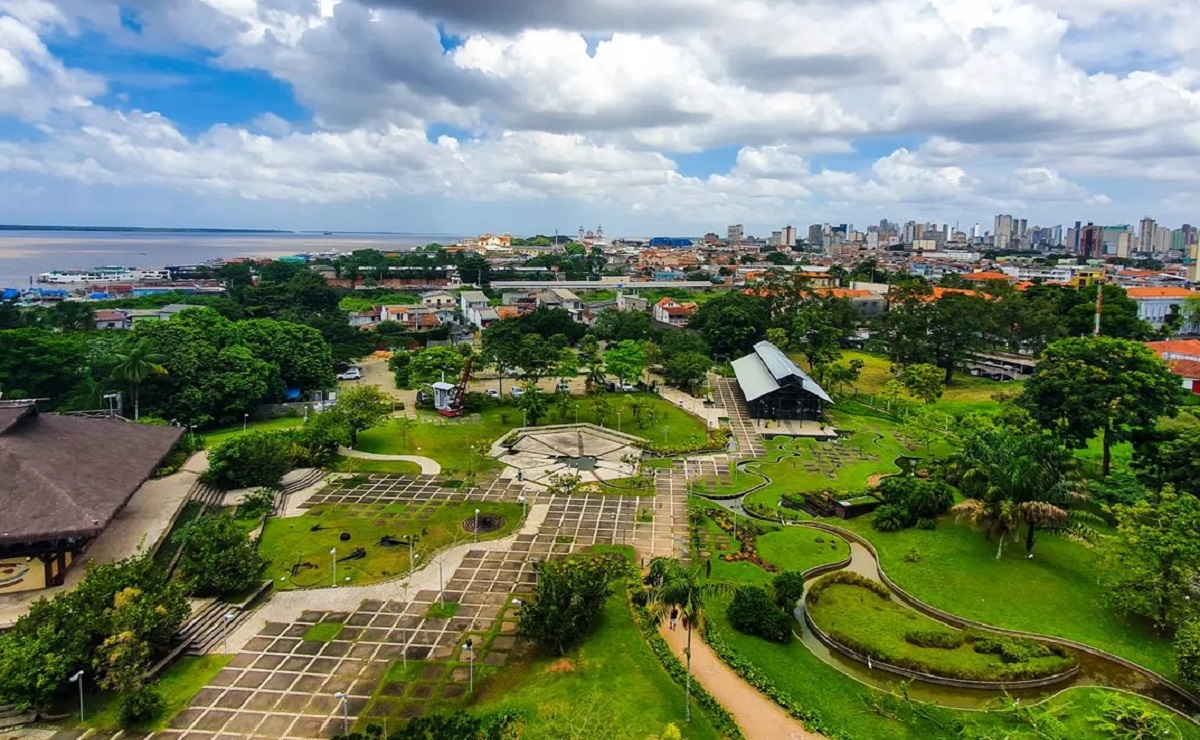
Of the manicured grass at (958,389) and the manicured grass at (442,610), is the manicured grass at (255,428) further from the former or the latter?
the manicured grass at (958,389)

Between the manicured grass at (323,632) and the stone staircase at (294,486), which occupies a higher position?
the stone staircase at (294,486)

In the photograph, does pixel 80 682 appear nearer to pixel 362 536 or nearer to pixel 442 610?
pixel 442 610

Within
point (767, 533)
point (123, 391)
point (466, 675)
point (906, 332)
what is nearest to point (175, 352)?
point (123, 391)


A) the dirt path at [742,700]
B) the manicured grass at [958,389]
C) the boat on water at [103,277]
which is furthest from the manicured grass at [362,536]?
the boat on water at [103,277]

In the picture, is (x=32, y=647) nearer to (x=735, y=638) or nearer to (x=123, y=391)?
(x=735, y=638)

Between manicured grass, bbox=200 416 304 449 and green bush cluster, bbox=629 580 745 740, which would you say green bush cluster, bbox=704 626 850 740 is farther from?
manicured grass, bbox=200 416 304 449

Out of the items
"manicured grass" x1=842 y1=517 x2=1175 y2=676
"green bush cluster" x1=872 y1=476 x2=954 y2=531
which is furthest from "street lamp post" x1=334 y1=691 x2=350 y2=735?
"green bush cluster" x1=872 y1=476 x2=954 y2=531
